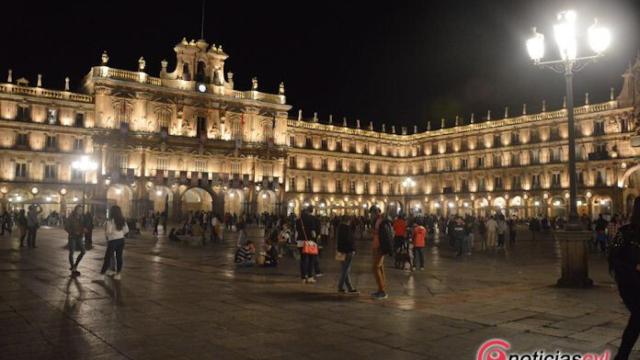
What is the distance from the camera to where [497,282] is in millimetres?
12531

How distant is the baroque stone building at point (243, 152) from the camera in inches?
1981

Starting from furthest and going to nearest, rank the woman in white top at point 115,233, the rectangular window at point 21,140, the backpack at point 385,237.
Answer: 1. the rectangular window at point 21,140
2. the woman in white top at point 115,233
3. the backpack at point 385,237

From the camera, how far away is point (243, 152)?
58.2 meters

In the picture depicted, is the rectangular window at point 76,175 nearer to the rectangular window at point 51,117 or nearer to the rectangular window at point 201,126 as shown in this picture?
the rectangular window at point 51,117

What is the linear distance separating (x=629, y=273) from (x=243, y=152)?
178ft

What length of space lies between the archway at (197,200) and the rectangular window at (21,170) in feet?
49.1

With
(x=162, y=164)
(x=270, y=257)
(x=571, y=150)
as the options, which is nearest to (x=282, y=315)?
(x=270, y=257)

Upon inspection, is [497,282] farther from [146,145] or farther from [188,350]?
[146,145]

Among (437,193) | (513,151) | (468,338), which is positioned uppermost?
(513,151)

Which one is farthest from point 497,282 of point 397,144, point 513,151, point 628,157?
point 397,144

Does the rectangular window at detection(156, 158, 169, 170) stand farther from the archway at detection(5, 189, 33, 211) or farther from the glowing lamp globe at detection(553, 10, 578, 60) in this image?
the glowing lamp globe at detection(553, 10, 578, 60)

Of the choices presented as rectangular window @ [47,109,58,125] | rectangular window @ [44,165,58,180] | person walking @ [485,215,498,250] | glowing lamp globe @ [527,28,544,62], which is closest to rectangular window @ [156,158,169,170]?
rectangular window @ [44,165,58,180]

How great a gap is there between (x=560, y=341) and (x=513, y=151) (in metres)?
65.6

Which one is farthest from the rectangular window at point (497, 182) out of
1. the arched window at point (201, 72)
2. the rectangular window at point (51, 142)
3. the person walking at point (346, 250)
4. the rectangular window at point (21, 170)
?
the person walking at point (346, 250)
